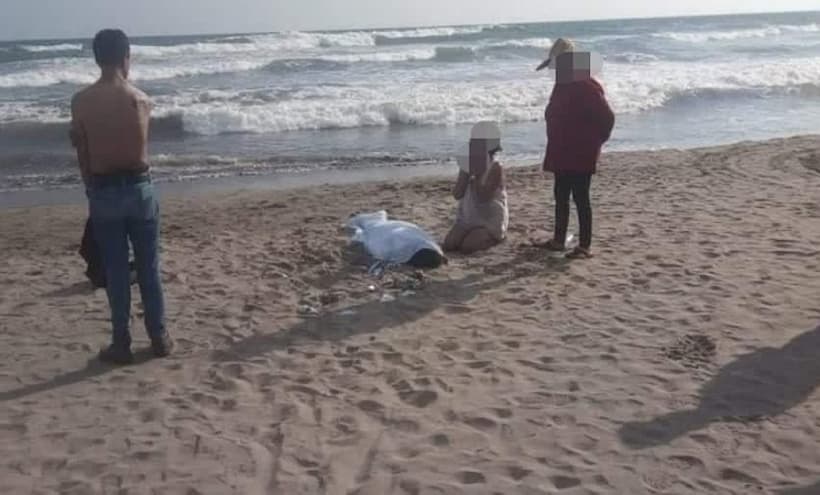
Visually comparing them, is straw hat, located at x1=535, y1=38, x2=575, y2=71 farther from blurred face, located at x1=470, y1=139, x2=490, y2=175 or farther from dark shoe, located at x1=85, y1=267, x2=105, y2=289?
dark shoe, located at x1=85, y1=267, x2=105, y2=289

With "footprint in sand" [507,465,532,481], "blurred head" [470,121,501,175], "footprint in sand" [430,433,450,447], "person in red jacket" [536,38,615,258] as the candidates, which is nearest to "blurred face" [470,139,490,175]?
"blurred head" [470,121,501,175]

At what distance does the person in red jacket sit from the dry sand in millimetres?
599

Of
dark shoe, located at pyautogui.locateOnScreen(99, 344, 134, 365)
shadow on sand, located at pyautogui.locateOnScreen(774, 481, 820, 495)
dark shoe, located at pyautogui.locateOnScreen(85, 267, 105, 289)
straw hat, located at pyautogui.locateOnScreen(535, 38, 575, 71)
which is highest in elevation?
straw hat, located at pyautogui.locateOnScreen(535, 38, 575, 71)

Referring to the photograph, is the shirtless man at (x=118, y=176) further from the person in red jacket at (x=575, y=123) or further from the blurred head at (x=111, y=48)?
the person in red jacket at (x=575, y=123)

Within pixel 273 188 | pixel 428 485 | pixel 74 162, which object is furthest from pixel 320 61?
pixel 428 485

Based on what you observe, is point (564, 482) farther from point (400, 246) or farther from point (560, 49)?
point (560, 49)

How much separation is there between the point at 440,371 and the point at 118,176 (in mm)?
1820

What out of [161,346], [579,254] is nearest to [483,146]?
[579,254]

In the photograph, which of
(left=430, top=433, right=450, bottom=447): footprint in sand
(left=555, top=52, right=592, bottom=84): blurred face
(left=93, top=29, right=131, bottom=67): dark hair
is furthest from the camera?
(left=555, top=52, right=592, bottom=84): blurred face

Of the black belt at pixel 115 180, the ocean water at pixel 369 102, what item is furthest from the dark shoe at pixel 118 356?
the ocean water at pixel 369 102

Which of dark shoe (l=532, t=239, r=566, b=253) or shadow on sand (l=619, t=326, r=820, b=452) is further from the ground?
dark shoe (l=532, t=239, r=566, b=253)

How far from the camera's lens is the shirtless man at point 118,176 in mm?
4004

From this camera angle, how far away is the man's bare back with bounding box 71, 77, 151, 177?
400 cm

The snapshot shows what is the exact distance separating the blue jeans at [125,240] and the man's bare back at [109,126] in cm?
9
